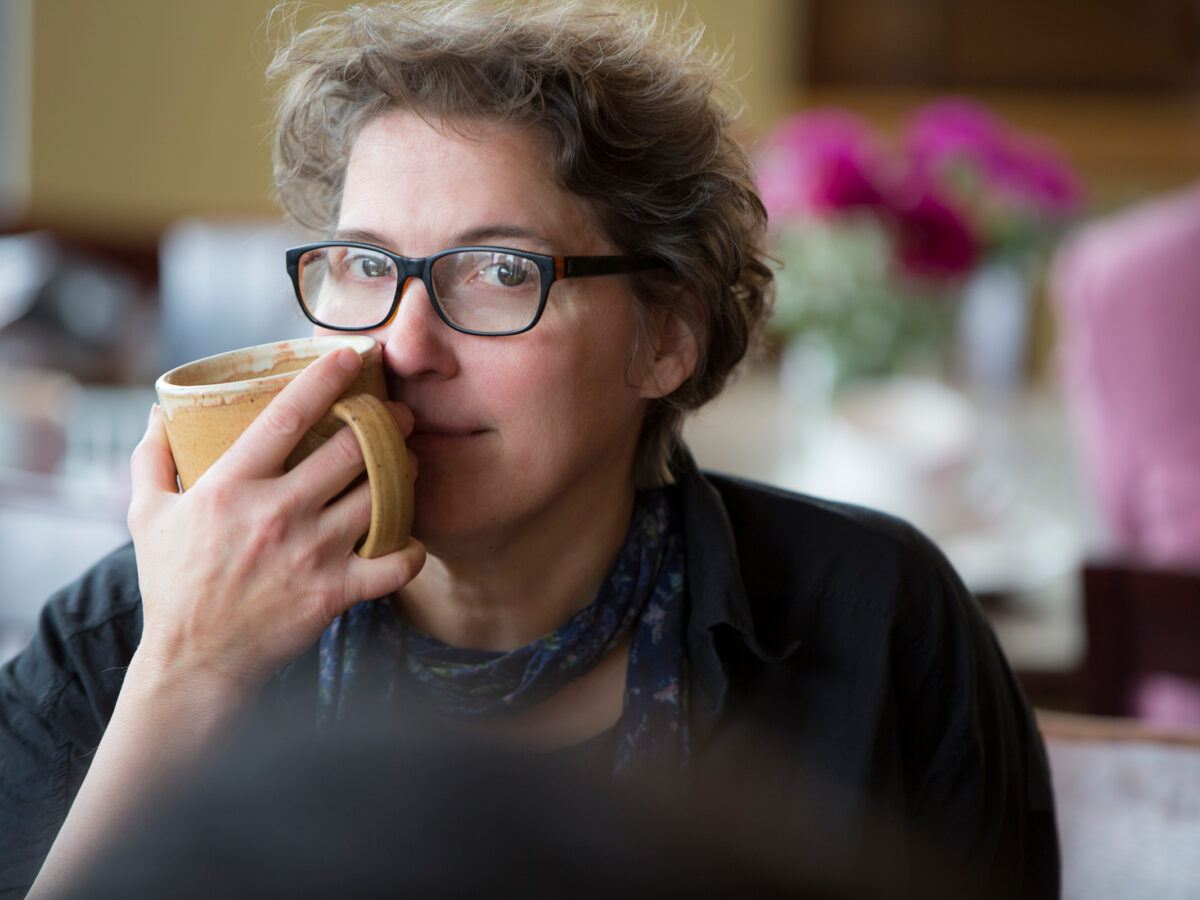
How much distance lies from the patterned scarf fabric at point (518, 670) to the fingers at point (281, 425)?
26 cm

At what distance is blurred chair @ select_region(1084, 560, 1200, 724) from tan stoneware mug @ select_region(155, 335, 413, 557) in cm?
103

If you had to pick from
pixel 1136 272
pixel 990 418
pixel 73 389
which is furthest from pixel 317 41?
pixel 990 418

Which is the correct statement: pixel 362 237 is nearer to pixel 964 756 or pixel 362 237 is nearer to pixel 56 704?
pixel 56 704

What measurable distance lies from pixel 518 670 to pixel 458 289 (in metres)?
0.33

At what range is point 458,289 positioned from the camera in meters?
0.98

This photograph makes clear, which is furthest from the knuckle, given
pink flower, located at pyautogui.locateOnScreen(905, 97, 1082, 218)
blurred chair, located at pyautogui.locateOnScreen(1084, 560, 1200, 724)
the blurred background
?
pink flower, located at pyautogui.locateOnScreen(905, 97, 1082, 218)

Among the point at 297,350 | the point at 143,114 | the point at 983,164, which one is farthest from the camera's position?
the point at 143,114

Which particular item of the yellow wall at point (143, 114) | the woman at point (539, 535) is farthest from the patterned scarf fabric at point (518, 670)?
the yellow wall at point (143, 114)

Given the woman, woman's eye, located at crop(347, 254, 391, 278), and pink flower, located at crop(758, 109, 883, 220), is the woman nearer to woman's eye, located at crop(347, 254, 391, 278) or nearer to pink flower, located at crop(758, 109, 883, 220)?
woman's eye, located at crop(347, 254, 391, 278)

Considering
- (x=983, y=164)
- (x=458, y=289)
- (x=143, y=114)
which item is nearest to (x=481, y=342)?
(x=458, y=289)

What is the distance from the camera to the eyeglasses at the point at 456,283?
0.96 metres

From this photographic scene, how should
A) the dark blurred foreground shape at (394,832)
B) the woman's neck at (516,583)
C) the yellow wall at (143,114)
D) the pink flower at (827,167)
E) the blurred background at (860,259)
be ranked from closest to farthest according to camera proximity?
1. the dark blurred foreground shape at (394,832)
2. the woman's neck at (516,583)
3. the blurred background at (860,259)
4. the pink flower at (827,167)
5. the yellow wall at (143,114)

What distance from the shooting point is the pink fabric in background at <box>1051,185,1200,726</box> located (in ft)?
6.41

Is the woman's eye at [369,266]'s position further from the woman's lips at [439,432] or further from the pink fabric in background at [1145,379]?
the pink fabric in background at [1145,379]
